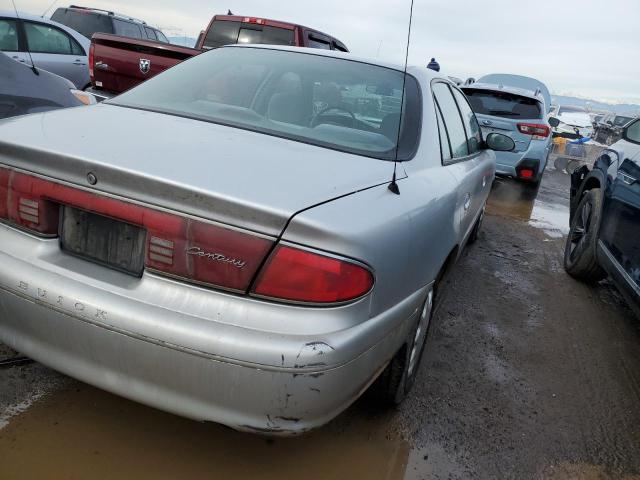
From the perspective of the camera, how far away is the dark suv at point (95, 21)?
10141 mm

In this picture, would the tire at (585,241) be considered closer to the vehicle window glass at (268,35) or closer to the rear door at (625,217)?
the rear door at (625,217)

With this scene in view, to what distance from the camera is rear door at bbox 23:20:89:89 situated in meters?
7.39

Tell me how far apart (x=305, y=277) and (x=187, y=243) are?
1.18 feet

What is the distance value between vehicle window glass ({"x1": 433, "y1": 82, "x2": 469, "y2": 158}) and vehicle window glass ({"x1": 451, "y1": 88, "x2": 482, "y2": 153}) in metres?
0.18

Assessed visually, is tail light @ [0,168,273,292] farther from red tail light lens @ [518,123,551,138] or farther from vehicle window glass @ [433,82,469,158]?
red tail light lens @ [518,123,551,138]

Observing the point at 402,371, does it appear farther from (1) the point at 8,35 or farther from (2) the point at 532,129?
(1) the point at 8,35

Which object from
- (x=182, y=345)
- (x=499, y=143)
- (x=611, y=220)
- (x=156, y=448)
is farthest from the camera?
(x=499, y=143)

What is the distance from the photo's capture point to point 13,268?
172cm

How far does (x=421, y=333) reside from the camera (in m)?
2.50

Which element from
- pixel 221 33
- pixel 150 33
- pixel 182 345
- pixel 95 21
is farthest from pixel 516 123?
pixel 150 33

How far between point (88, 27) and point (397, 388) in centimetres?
1043

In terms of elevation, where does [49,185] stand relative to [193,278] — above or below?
above

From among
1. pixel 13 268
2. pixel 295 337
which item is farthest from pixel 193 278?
pixel 13 268

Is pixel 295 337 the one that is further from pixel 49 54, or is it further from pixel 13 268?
pixel 49 54
